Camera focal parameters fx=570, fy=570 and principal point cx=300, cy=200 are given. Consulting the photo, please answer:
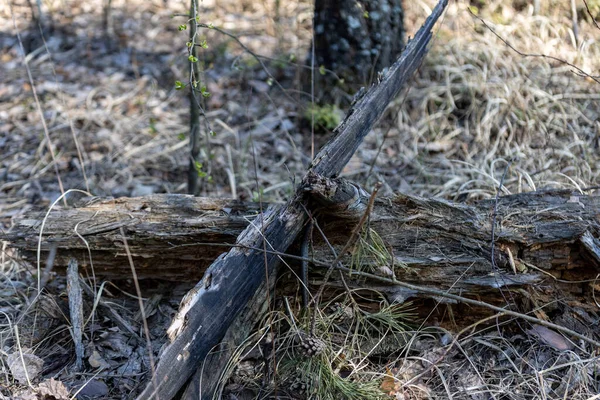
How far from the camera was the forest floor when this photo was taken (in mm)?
2410

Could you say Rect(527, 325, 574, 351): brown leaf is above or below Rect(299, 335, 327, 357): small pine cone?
below

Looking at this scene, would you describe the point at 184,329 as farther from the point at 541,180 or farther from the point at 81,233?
the point at 541,180

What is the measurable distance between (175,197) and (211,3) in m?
3.62

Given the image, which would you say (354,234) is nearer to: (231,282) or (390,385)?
(231,282)

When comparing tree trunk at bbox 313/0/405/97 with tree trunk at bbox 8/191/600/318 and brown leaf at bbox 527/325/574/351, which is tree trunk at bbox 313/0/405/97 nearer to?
tree trunk at bbox 8/191/600/318

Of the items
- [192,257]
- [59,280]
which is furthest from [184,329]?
[59,280]

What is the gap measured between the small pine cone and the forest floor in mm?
283

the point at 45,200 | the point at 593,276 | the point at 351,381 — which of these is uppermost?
the point at 593,276

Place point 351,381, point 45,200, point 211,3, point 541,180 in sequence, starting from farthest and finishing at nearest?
point 211,3, point 45,200, point 541,180, point 351,381

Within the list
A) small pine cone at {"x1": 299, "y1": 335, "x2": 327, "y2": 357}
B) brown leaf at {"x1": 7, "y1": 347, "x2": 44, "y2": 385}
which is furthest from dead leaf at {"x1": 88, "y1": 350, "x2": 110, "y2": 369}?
small pine cone at {"x1": 299, "y1": 335, "x2": 327, "y2": 357}

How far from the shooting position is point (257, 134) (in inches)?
170

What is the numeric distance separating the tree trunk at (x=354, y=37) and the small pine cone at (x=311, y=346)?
8.18ft

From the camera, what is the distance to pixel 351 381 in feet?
7.38

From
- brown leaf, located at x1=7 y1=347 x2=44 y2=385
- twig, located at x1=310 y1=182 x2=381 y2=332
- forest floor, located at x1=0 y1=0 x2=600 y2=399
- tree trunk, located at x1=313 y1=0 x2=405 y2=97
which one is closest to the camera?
twig, located at x1=310 y1=182 x2=381 y2=332
